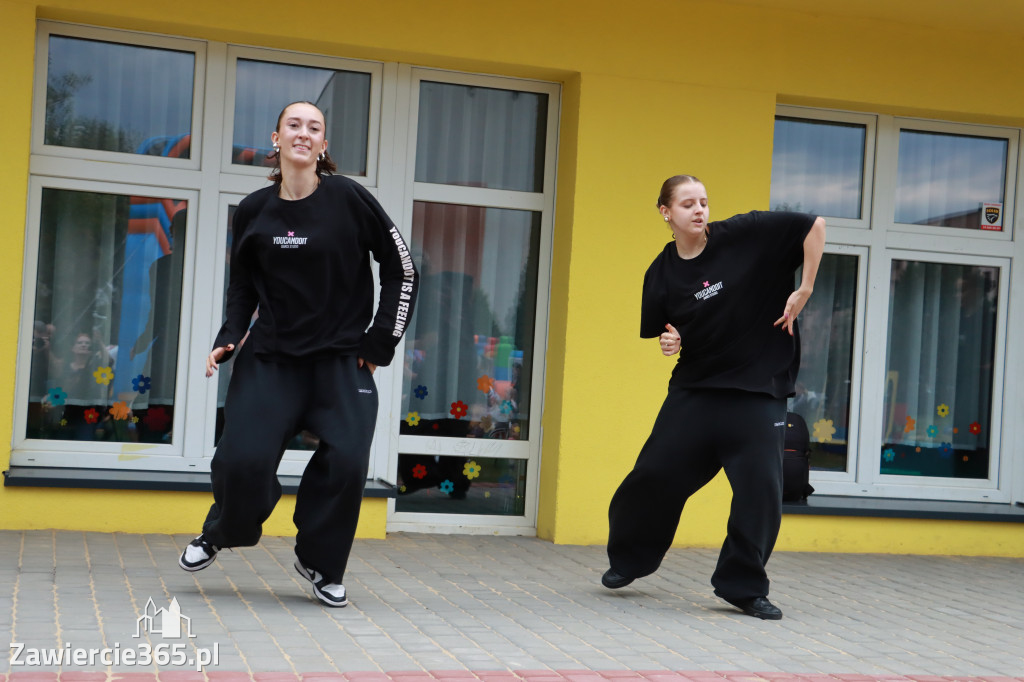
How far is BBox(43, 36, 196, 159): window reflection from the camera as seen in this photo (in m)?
6.82

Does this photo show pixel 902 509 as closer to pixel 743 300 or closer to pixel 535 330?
pixel 535 330

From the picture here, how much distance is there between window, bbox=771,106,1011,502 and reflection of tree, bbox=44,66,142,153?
14.1 ft

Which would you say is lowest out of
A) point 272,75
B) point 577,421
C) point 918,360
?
point 577,421

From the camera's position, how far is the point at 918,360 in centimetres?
829

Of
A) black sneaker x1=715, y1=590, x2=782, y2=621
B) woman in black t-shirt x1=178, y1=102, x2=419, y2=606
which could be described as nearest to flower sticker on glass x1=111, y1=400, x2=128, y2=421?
woman in black t-shirt x1=178, y1=102, x2=419, y2=606

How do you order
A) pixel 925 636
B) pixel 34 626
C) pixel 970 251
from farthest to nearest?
pixel 970 251 < pixel 925 636 < pixel 34 626

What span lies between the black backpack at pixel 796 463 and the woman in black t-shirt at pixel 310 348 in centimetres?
364

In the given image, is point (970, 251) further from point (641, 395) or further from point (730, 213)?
point (641, 395)

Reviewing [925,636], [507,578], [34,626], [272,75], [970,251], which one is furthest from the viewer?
[970,251]

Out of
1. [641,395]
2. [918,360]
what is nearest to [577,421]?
[641,395]

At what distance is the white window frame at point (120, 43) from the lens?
6.71 m

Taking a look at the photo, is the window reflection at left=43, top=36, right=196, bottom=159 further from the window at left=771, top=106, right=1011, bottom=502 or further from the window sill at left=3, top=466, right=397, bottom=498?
the window at left=771, top=106, right=1011, bottom=502

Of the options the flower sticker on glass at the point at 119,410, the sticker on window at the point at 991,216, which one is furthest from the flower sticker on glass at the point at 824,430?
the flower sticker on glass at the point at 119,410

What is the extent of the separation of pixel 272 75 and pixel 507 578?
3.42m
